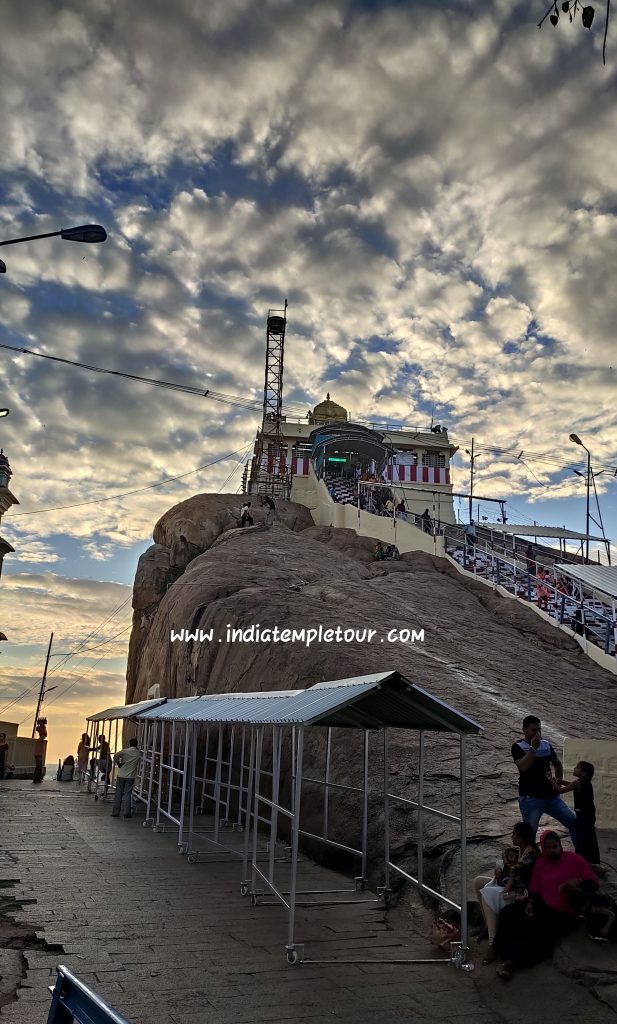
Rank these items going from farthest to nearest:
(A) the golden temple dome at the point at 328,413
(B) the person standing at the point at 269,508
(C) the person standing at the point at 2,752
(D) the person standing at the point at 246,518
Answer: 1. (A) the golden temple dome at the point at 328,413
2. (B) the person standing at the point at 269,508
3. (D) the person standing at the point at 246,518
4. (C) the person standing at the point at 2,752

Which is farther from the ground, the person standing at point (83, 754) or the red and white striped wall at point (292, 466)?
the red and white striped wall at point (292, 466)

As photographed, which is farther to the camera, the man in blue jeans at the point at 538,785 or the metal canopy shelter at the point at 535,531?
the metal canopy shelter at the point at 535,531

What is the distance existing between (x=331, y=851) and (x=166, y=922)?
12.8ft

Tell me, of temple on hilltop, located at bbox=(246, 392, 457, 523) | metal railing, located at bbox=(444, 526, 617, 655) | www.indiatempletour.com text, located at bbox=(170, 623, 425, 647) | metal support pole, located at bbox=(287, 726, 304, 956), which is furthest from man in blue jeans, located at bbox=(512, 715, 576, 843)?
temple on hilltop, located at bbox=(246, 392, 457, 523)

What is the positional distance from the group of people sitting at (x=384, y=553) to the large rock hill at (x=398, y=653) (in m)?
0.55

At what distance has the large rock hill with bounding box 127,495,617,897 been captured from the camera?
1134cm

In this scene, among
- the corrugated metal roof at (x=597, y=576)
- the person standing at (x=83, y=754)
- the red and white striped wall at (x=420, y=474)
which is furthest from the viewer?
the red and white striped wall at (x=420, y=474)

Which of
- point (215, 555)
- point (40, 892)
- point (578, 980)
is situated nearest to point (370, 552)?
point (215, 555)

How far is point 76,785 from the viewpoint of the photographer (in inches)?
1120

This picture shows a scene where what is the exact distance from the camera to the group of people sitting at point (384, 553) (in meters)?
33.0

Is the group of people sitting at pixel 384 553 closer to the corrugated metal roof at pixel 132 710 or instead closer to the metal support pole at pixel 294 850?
the corrugated metal roof at pixel 132 710

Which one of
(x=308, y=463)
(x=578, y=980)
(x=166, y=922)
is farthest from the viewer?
(x=308, y=463)

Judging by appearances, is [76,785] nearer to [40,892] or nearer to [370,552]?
[370,552]

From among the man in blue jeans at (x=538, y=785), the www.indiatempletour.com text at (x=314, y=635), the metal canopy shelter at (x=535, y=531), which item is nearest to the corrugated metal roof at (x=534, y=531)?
the metal canopy shelter at (x=535, y=531)
